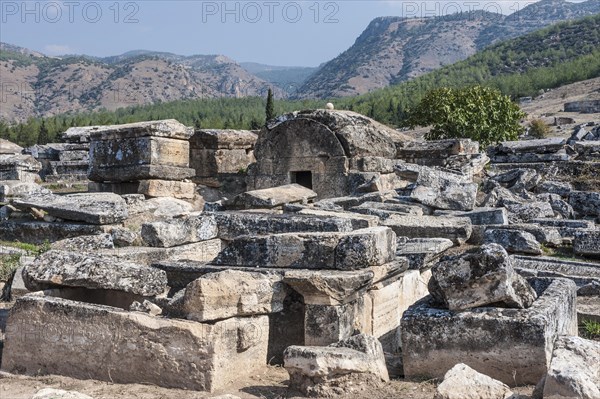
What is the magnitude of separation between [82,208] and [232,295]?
4.50 m

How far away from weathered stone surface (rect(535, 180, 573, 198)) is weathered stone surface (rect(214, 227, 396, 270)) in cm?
851

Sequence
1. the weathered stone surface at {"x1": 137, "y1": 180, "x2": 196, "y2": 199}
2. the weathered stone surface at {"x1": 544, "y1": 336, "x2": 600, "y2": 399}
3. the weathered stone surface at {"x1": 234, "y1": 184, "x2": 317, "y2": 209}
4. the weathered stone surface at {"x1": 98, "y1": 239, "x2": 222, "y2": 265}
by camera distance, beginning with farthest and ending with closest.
Answer: the weathered stone surface at {"x1": 137, "y1": 180, "x2": 196, "y2": 199}
the weathered stone surface at {"x1": 234, "y1": 184, "x2": 317, "y2": 209}
the weathered stone surface at {"x1": 98, "y1": 239, "x2": 222, "y2": 265}
the weathered stone surface at {"x1": 544, "y1": 336, "x2": 600, "y2": 399}

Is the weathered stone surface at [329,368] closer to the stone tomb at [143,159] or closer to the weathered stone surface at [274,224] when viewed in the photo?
the weathered stone surface at [274,224]

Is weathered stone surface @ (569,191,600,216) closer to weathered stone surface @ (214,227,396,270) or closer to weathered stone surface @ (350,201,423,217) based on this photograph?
weathered stone surface @ (350,201,423,217)

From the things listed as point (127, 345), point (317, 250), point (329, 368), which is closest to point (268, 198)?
point (317, 250)

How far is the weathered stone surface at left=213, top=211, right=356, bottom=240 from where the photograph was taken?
646 cm

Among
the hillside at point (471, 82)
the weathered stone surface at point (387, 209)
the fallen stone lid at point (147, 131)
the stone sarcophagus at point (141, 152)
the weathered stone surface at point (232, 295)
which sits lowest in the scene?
the weathered stone surface at point (232, 295)

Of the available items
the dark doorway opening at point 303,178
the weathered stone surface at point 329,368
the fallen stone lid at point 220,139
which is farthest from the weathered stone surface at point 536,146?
the weathered stone surface at point 329,368

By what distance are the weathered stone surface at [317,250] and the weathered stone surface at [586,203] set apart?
7317 millimetres

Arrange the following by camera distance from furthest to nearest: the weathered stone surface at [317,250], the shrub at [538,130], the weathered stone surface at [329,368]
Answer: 1. the shrub at [538,130]
2. the weathered stone surface at [317,250]
3. the weathered stone surface at [329,368]

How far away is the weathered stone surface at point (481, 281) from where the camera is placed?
4539 millimetres

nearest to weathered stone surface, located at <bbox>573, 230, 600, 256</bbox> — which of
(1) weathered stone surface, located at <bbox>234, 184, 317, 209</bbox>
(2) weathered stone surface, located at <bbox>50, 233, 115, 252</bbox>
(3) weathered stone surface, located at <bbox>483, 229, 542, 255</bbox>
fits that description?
(3) weathered stone surface, located at <bbox>483, 229, 542, 255</bbox>

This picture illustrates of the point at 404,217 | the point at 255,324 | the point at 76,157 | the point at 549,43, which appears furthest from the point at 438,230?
the point at 549,43

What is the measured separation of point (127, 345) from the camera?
4.71 m
